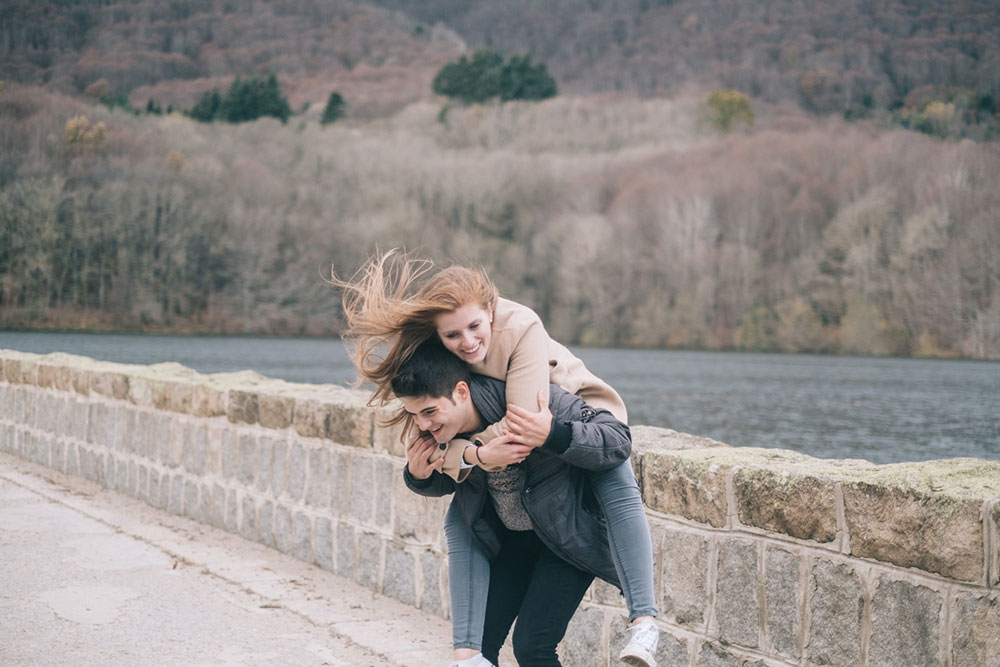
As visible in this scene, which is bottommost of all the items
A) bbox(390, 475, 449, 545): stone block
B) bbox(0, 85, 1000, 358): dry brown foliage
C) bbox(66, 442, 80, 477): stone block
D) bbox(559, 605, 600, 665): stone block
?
bbox(66, 442, 80, 477): stone block

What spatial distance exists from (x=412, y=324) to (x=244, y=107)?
462 feet

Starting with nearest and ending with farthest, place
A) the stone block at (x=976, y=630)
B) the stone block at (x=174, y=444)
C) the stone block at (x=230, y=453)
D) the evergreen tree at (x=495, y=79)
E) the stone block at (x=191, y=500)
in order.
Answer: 1. the stone block at (x=976, y=630)
2. the stone block at (x=230, y=453)
3. the stone block at (x=191, y=500)
4. the stone block at (x=174, y=444)
5. the evergreen tree at (x=495, y=79)

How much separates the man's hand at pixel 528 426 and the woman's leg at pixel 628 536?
0.28m

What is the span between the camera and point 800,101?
125 meters

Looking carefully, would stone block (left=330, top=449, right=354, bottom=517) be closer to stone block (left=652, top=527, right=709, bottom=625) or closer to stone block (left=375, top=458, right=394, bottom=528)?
stone block (left=375, top=458, right=394, bottom=528)

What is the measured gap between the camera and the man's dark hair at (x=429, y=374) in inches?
112

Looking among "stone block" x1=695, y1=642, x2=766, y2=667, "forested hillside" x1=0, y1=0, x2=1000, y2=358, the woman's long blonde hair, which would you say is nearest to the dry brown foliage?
"forested hillside" x1=0, y1=0, x2=1000, y2=358

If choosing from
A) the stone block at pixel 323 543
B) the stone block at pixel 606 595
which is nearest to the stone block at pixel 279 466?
the stone block at pixel 323 543

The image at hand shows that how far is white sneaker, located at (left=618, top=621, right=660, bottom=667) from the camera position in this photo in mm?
2656

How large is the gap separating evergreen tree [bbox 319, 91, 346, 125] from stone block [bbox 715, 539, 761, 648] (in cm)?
13850

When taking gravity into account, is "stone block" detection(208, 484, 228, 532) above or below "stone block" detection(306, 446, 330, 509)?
below

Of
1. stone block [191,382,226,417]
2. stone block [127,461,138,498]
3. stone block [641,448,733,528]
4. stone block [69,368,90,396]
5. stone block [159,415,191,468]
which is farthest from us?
stone block [69,368,90,396]

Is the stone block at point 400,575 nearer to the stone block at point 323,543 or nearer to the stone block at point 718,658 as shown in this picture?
the stone block at point 323,543

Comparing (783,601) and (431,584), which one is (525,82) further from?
(783,601)
